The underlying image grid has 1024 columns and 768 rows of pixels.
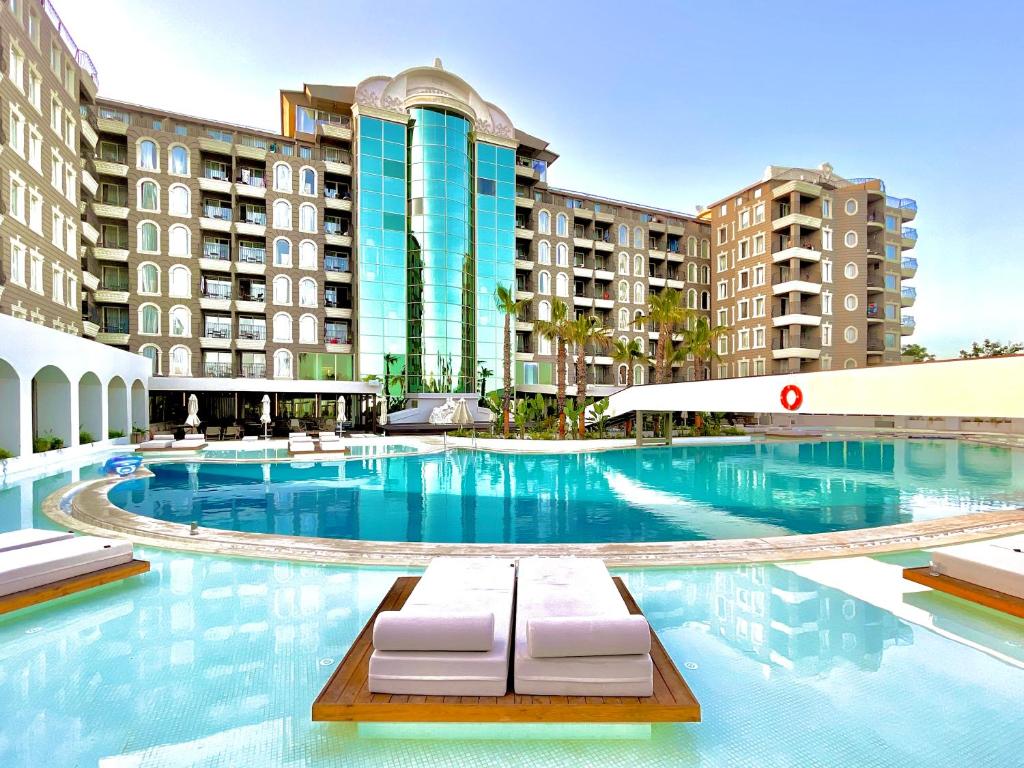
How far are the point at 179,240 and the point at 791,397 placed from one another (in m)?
38.0

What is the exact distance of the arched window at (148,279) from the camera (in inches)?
1358

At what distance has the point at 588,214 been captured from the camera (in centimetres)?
4784

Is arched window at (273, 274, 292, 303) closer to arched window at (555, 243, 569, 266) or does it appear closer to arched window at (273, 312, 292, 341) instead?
arched window at (273, 312, 292, 341)

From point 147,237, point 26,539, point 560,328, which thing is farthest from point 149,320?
point 26,539

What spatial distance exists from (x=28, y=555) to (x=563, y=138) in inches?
1862

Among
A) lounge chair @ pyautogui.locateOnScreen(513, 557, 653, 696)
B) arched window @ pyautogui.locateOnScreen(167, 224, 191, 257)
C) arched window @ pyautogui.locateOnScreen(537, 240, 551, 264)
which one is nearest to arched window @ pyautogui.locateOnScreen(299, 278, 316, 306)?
arched window @ pyautogui.locateOnScreen(167, 224, 191, 257)

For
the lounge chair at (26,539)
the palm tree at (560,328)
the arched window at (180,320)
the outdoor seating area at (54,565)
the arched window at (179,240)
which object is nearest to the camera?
the outdoor seating area at (54,565)

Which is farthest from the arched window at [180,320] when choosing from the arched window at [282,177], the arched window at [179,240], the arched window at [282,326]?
the arched window at [282,177]

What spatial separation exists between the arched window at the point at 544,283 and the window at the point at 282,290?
64.5ft

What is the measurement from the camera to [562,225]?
153 feet

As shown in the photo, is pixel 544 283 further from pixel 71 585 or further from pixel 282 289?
pixel 71 585

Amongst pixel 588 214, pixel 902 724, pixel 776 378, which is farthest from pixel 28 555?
pixel 588 214

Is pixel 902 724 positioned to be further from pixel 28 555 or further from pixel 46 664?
pixel 28 555

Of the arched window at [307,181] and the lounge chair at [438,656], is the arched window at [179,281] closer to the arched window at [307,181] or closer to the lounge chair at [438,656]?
the arched window at [307,181]
